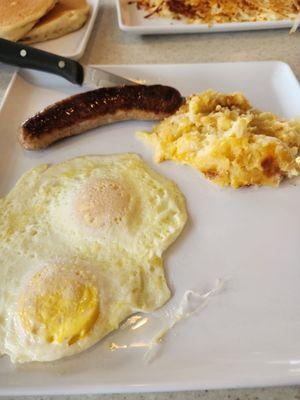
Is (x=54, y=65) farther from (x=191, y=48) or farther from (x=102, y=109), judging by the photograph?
(x=191, y=48)

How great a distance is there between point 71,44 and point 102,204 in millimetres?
1083

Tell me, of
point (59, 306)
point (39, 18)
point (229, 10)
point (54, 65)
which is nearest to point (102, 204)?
point (59, 306)

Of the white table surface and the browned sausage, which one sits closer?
the browned sausage

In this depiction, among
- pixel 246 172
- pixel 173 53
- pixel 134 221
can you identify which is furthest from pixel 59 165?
pixel 173 53

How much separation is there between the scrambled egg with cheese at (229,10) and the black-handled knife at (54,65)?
0.70 meters

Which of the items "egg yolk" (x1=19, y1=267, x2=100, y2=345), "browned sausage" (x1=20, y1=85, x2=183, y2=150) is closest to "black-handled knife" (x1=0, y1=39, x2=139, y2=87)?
"browned sausage" (x1=20, y1=85, x2=183, y2=150)

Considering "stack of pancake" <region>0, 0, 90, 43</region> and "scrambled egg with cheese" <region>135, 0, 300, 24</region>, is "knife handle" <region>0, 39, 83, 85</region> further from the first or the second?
"scrambled egg with cheese" <region>135, 0, 300, 24</region>

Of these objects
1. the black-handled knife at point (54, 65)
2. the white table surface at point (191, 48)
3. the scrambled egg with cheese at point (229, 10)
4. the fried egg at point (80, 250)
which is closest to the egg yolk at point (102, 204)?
the fried egg at point (80, 250)

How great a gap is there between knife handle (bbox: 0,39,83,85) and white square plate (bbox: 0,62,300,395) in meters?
0.06

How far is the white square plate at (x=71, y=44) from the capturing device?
193cm

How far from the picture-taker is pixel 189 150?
4.91 feet

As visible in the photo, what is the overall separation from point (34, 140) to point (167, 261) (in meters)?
0.68

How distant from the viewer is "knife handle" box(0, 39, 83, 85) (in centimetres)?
172

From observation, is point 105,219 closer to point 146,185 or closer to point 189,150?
point 146,185
